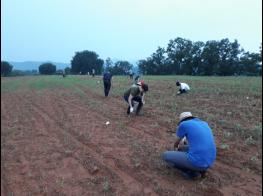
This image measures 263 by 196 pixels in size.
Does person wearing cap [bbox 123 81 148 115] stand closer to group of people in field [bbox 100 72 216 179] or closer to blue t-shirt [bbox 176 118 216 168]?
group of people in field [bbox 100 72 216 179]

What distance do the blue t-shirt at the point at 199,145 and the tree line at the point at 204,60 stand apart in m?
60.8

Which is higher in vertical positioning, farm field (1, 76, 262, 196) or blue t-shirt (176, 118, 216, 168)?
blue t-shirt (176, 118, 216, 168)

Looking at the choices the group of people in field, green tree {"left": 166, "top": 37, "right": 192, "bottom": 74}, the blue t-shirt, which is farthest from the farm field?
green tree {"left": 166, "top": 37, "right": 192, "bottom": 74}

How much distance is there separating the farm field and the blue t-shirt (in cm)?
47

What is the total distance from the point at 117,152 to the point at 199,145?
284 cm

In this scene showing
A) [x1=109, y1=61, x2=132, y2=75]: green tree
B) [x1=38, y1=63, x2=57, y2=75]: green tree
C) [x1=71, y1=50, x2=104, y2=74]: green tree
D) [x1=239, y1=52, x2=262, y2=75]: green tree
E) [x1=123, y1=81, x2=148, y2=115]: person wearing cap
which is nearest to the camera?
[x1=123, y1=81, x2=148, y2=115]: person wearing cap

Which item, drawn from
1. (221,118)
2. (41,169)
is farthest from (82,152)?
(221,118)

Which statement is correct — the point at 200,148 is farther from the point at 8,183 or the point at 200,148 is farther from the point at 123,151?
the point at 8,183

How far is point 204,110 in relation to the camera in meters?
15.5

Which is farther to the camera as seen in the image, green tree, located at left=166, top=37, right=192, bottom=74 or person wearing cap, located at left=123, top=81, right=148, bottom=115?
green tree, located at left=166, top=37, right=192, bottom=74

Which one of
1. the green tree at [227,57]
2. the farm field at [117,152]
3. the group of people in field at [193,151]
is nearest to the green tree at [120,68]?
the green tree at [227,57]

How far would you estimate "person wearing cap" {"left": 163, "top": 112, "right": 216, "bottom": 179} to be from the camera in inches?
282

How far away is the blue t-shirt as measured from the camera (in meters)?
7.16

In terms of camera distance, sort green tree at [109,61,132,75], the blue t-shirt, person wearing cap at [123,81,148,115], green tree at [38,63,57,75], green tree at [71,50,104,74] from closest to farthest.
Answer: the blue t-shirt → person wearing cap at [123,81,148,115] → green tree at [38,63,57,75] → green tree at [109,61,132,75] → green tree at [71,50,104,74]
